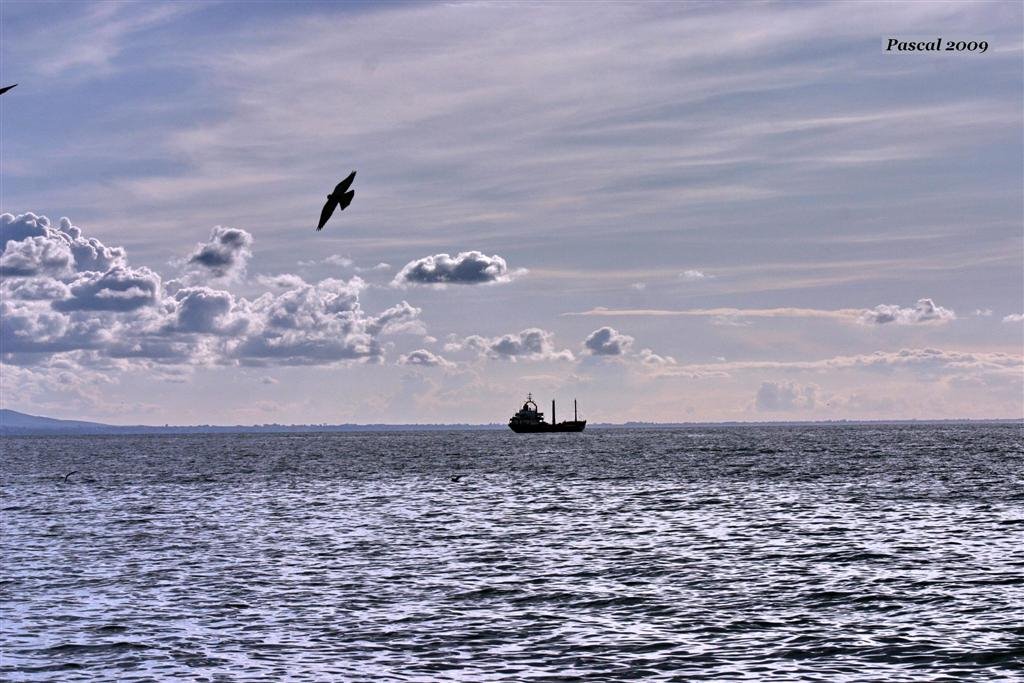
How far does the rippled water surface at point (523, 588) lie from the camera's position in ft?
85.4

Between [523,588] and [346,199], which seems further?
[523,588]

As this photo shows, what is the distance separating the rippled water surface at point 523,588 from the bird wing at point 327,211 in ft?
41.0

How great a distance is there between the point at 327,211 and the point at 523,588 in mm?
22375

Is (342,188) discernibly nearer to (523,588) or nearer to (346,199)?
(346,199)

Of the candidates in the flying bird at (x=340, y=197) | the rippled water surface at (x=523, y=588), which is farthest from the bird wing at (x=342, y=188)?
the rippled water surface at (x=523, y=588)

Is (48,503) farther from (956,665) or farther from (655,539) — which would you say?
(956,665)

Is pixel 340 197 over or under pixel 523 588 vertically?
over

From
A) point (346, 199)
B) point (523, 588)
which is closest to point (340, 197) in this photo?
point (346, 199)

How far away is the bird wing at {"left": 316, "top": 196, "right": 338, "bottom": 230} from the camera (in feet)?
49.2

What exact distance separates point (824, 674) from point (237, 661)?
13.8m

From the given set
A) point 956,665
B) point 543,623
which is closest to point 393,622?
point 543,623

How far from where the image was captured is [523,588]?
36.0 meters

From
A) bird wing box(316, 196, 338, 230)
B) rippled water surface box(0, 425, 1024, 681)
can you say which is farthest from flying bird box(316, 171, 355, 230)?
rippled water surface box(0, 425, 1024, 681)

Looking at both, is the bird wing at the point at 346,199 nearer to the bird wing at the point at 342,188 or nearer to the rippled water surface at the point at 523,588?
the bird wing at the point at 342,188
